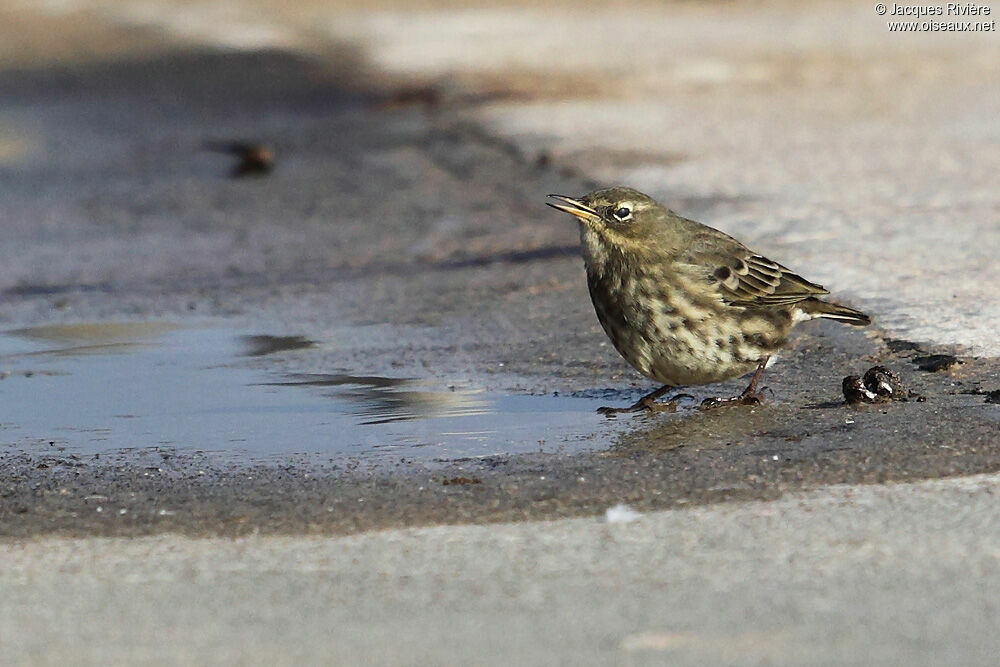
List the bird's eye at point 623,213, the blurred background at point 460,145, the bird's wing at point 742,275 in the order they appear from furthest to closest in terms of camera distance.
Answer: the blurred background at point 460,145 < the bird's eye at point 623,213 < the bird's wing at point 742,275

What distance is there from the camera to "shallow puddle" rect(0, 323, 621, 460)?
5934 millimetres

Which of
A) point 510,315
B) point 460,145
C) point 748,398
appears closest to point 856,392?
point 748,398

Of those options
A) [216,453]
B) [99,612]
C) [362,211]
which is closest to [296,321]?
[216,453]

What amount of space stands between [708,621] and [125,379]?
431 centimetres

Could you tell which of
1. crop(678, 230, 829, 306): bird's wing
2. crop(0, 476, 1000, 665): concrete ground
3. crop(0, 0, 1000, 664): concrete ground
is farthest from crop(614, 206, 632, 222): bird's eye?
crop(0, 476, 1000, 665): concrete ground

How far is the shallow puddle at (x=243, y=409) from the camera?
5.93 metres

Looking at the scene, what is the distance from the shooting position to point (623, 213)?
6773mm

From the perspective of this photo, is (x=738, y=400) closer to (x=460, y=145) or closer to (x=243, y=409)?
(x=243, y=409)

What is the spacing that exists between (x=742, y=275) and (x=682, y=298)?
34 centimetres

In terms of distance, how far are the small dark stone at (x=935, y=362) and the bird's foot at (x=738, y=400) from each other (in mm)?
644

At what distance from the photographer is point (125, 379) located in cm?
743

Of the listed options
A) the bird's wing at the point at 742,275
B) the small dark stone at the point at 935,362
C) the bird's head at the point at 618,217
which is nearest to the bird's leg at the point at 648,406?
the bird's wing at the point at 742,275

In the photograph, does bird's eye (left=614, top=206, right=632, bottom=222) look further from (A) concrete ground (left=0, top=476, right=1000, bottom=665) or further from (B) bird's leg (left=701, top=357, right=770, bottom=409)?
(A) concrete ground (left=0, top=476, right=1000, bottom=665)

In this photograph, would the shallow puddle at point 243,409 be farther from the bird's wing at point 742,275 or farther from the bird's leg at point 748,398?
the bird's wing at point 742,275
